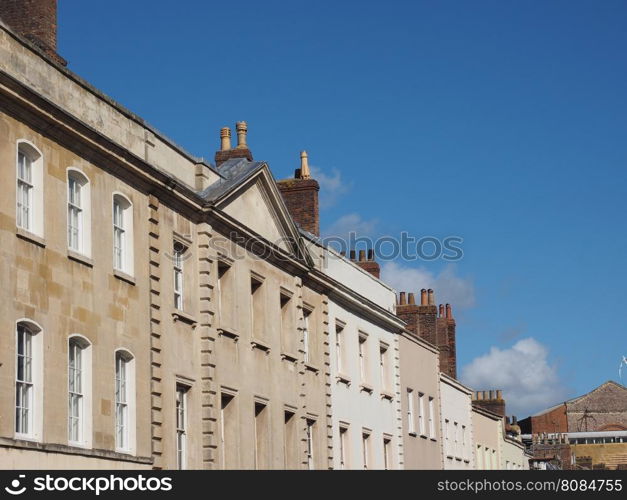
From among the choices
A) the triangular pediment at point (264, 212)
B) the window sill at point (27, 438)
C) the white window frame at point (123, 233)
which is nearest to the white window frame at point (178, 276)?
the triangular pediment at point (264, 212)

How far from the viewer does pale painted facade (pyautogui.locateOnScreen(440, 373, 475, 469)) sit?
170 ft

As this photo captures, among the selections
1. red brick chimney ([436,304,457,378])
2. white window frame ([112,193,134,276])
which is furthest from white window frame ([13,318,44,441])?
red brick chimney ([436,304,457,378])

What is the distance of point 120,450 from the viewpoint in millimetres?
25391

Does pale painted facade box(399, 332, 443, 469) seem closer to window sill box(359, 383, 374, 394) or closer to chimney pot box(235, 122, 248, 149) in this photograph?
window sill box(359, 383, 374, 394)

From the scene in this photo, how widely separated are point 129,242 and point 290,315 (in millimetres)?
9956

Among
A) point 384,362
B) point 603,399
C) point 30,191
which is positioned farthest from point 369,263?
point 603,399

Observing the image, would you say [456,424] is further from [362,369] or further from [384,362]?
[362,369]

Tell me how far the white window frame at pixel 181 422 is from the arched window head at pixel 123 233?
11.3 feet

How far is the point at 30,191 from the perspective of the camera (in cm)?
2338

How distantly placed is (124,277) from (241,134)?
1125cm

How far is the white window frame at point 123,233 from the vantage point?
86.9 ft

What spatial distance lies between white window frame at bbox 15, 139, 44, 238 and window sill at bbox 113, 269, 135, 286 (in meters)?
2.94
